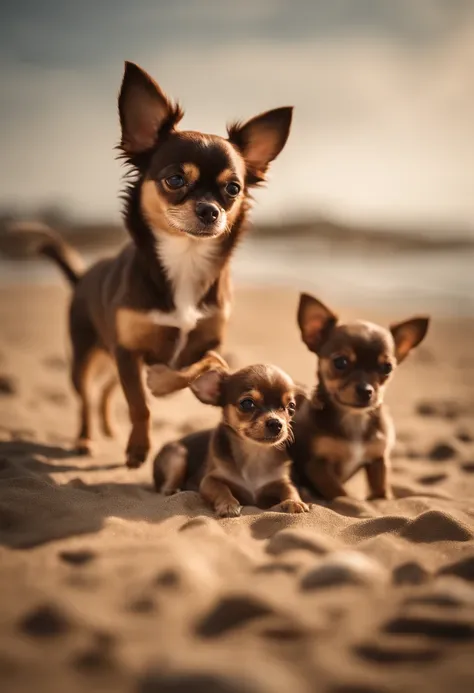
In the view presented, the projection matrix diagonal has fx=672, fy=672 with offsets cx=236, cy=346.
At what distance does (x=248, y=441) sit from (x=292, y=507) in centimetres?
42


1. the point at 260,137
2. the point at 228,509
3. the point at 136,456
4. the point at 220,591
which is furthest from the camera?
the point at 136,456

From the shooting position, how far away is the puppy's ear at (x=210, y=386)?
10.8 feet

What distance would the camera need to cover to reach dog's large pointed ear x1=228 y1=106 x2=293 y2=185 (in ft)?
12.0

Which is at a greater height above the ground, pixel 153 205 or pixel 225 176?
pixel 225 176

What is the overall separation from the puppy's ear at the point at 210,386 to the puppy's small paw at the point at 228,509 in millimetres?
555

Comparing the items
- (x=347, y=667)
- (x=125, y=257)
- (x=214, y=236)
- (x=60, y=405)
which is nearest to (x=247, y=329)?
(x=60, y=405)

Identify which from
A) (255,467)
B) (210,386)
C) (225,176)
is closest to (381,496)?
(255,467)

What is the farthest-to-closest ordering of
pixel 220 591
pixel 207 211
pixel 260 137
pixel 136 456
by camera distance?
1. pixel 136 456
2. pixel 260 137
3. pixel 207 211
4. pixel 220 591

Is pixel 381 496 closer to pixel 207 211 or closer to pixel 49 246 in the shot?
pixel 207 211

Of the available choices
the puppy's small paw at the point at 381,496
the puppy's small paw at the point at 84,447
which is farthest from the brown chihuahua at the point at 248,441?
the puppy's small paw at the point at 84,447

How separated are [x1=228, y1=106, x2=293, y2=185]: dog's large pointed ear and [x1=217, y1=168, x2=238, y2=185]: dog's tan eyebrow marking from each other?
343mm

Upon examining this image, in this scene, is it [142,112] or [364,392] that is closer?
[364,392]

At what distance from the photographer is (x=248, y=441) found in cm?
322

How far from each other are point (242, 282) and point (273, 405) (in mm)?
9278
